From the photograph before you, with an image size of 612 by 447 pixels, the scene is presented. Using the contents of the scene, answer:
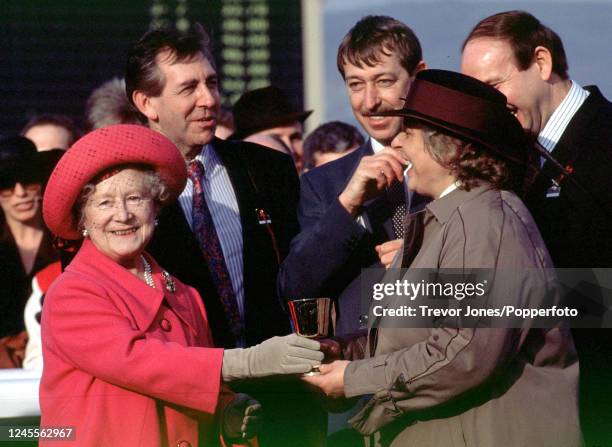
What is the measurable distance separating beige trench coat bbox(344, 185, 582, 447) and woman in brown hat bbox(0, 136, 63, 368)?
2.28m

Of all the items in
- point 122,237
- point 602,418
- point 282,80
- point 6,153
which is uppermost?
point 282,80

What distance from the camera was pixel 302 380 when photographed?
3.25 metres

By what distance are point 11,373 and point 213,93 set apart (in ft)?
3.75

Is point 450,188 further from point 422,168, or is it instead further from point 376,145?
point 376,145

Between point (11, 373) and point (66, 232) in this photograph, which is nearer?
point (66, 232)

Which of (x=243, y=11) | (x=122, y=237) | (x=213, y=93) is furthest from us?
(x=243, y=11)

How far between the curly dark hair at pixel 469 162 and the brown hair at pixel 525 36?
2.18 ft

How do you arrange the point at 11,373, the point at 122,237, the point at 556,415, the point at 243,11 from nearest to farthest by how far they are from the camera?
the point at 556,415 < the point at 122,237 < the point at 11,373 < the point at 243,11

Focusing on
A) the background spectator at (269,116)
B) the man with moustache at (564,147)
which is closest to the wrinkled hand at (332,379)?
the man with moustache at (564,147)

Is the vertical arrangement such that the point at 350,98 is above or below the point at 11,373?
above

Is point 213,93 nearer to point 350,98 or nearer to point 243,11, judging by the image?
point 350,98

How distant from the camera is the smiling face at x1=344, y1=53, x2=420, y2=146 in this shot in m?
3.78

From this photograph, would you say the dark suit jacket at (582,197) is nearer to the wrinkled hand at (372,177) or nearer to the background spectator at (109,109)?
the wrinkled hand at (372,177)

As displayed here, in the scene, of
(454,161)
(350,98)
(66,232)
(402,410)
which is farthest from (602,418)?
(66,232)
